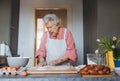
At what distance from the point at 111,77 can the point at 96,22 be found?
6.77ft

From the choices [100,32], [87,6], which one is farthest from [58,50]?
[87,6]

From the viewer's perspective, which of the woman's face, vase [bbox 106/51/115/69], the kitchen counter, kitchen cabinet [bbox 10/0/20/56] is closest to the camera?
the kitchen counter

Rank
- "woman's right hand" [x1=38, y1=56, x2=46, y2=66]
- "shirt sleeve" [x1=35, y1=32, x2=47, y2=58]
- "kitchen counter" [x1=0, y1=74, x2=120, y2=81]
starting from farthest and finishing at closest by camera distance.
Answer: "shirt sleeve" [x1=35, y1=32, x2=47, y2=58]
"woman's right hand" [x1=38, y1=56, x2=46, y2=66]
"kitchen counter" [x1=0, y1=74, x2=120, y2=81]

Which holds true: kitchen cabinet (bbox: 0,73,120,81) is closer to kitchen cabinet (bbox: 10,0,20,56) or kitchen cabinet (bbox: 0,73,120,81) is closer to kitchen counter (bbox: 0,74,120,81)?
kitchen counter (bbox: 0,74,120,81)

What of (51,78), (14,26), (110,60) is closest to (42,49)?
(110,60)

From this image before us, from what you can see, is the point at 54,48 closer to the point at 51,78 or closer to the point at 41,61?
the point at 41,61

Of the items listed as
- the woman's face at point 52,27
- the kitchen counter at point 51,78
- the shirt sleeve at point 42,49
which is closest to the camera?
the kitchen counter at point 51,78

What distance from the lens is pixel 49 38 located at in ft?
7.86

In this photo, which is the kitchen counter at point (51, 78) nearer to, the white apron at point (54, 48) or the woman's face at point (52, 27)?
the woman's face at point (52, 27)

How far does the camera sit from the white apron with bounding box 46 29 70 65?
2371 mm

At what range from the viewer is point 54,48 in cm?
244

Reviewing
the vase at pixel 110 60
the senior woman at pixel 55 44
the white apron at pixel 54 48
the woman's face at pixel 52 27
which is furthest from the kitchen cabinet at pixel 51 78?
the white apron at pixel 54 48

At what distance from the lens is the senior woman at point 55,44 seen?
218 centimetres

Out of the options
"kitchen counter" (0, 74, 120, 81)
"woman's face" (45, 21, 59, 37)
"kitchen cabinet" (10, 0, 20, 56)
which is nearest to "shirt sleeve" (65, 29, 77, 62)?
"woman's face" (45, 21, 59, 37)
